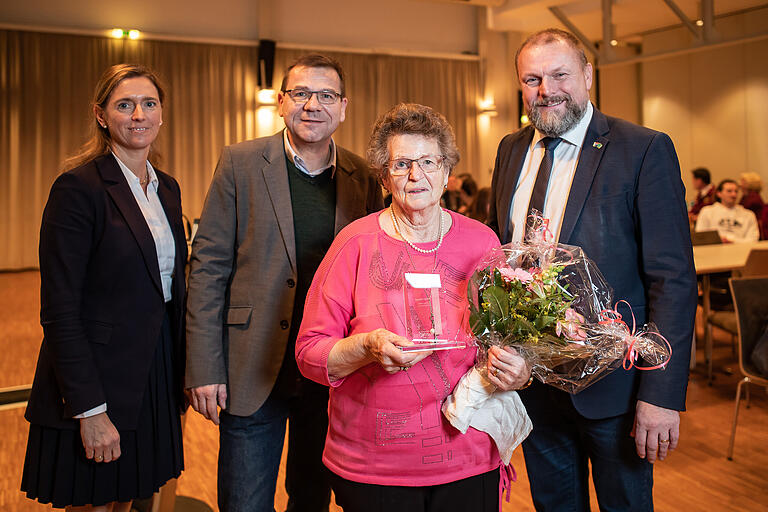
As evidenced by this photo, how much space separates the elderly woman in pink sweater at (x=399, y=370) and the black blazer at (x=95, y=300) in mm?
649

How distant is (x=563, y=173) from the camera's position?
212cm

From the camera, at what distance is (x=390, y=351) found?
4.85 ft

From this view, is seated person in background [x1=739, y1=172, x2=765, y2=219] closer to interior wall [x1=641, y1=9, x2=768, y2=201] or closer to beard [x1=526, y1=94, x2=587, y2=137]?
interior wall [x1=641, y1=9, x2=768, y2=201]

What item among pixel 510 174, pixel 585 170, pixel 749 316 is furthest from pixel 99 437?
pixel 749 316

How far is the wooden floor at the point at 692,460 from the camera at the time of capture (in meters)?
3.33

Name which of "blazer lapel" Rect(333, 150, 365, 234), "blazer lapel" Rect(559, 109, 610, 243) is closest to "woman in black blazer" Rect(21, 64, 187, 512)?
"blazer lapel" Rect(333, 150, 365, 234)

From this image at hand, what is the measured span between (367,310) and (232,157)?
0.87m

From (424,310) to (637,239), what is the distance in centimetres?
84

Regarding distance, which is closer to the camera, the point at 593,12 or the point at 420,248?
the point at 420,248

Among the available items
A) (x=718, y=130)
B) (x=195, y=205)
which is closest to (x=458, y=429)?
(x=195, y=205)

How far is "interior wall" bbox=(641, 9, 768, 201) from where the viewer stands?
38.3ft

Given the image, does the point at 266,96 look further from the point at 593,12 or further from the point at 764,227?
the point at 764,227

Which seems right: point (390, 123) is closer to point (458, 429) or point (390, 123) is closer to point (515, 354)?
point (515, 354)

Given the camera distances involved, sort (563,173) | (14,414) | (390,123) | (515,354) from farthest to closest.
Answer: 1. (14,414)
2. (563,173)
3. (390,123)
4. (515,354)
